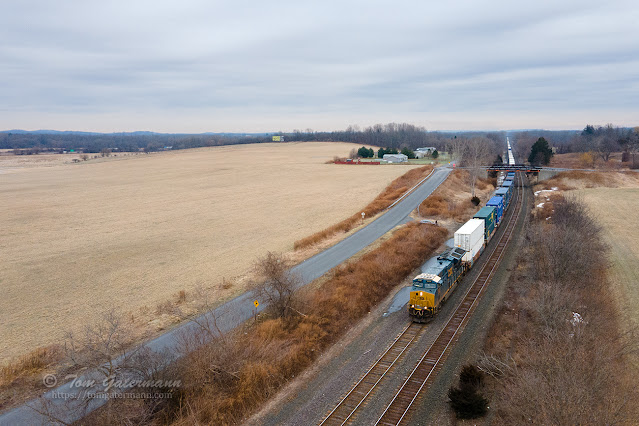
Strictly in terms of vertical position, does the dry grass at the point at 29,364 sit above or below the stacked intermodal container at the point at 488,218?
below

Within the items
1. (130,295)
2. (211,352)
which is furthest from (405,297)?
(130,295)

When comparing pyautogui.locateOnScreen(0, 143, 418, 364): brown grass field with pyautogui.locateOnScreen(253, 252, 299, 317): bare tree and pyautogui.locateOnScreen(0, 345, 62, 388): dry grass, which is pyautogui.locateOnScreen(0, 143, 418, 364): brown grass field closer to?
pyautogui.locateOnScreen(0, 345, 62, 388): dry grass

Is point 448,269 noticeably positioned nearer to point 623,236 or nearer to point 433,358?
point 433,358

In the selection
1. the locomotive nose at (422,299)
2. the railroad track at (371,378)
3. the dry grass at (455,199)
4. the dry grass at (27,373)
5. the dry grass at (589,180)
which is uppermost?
the dry grass at (589,180)

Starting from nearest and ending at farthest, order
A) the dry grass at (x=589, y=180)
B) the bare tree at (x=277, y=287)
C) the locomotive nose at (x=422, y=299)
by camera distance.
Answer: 1. the bare tree at (x=277, y=287)
2. the locomotive nose at (x=422, y=299)
3. the dry grass at (x=589, y=180)

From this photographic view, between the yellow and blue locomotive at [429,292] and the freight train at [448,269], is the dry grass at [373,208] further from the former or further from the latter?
the yellow and blue locomotive at [429,292]

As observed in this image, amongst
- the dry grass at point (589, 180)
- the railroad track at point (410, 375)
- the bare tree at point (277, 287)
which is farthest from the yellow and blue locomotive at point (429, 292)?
the dry grass at point (589, 180)
